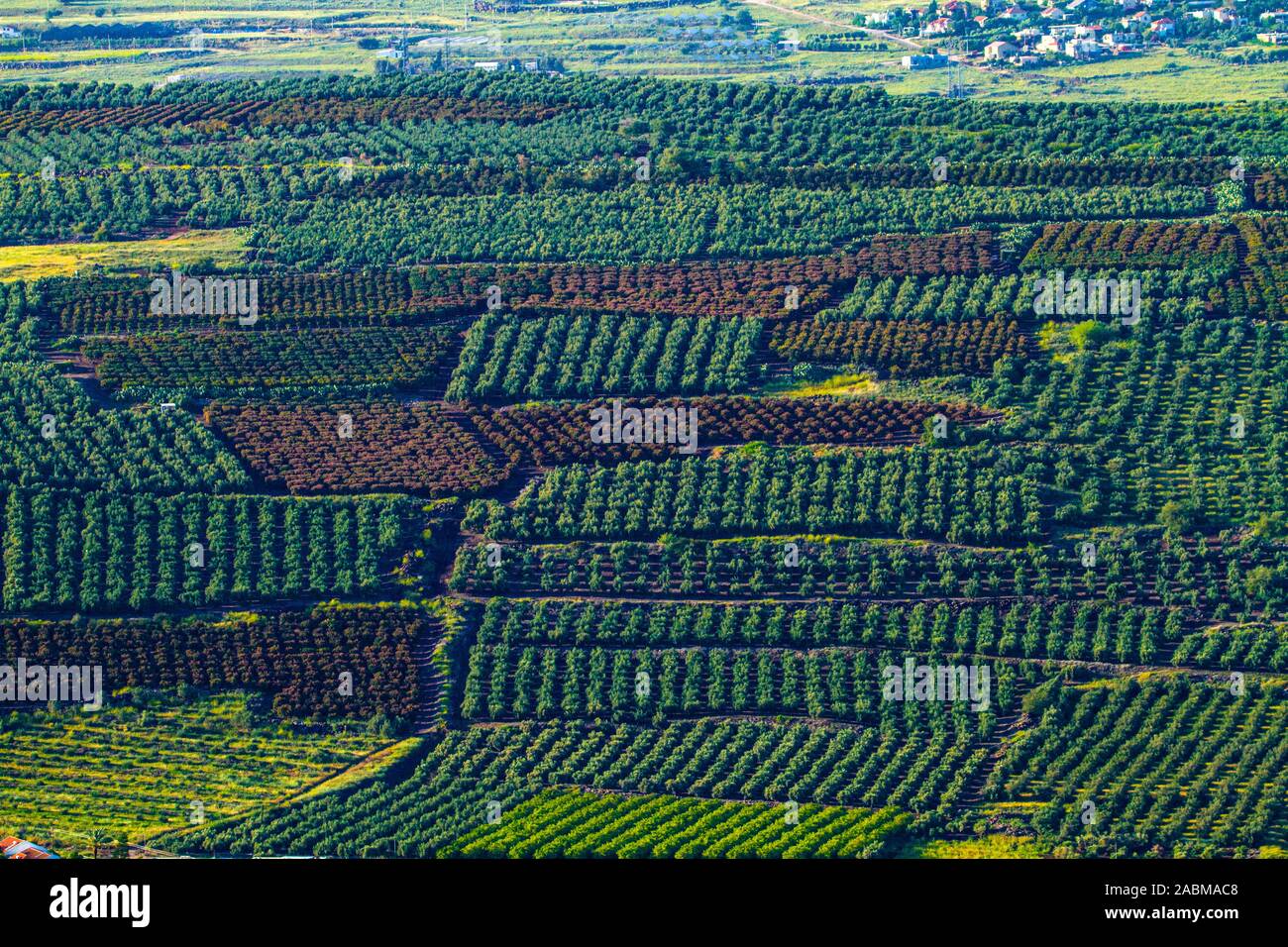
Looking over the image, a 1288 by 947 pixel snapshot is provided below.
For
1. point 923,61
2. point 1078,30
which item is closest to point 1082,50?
point 1078,30

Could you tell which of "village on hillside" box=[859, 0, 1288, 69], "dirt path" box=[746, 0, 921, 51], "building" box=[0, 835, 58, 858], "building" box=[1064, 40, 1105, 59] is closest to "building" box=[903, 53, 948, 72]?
"village on hillside" box=[859, 0, 1288, 69]

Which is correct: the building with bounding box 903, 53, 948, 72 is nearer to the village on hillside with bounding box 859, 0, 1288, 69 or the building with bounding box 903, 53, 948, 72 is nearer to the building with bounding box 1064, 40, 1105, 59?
the village on hillside with bounding box 859, 0, 1288, 69

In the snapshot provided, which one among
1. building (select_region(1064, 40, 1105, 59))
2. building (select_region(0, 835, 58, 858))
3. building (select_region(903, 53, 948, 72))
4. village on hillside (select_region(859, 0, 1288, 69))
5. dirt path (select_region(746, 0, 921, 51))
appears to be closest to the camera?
building (select_region(0, 835, 58, 858))

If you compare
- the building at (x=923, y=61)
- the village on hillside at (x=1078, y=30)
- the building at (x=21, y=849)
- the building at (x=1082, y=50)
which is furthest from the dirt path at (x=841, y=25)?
the building at (x=21, y=849)

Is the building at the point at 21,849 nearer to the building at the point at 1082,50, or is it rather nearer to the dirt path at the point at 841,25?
the building at the point at 1082,50

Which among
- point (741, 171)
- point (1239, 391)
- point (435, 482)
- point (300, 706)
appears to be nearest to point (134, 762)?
point (300, 706)

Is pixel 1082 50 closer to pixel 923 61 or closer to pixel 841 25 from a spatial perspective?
pixel 923 61

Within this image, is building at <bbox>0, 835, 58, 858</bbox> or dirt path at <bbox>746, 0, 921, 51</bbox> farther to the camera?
→ dirt path at <bbox>746, 0, 921, 51</bbox>

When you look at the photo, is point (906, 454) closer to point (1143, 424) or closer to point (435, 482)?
point (1143, 424)

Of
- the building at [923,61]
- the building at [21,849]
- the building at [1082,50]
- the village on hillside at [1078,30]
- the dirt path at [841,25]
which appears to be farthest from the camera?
the dirt path at [841,25]
